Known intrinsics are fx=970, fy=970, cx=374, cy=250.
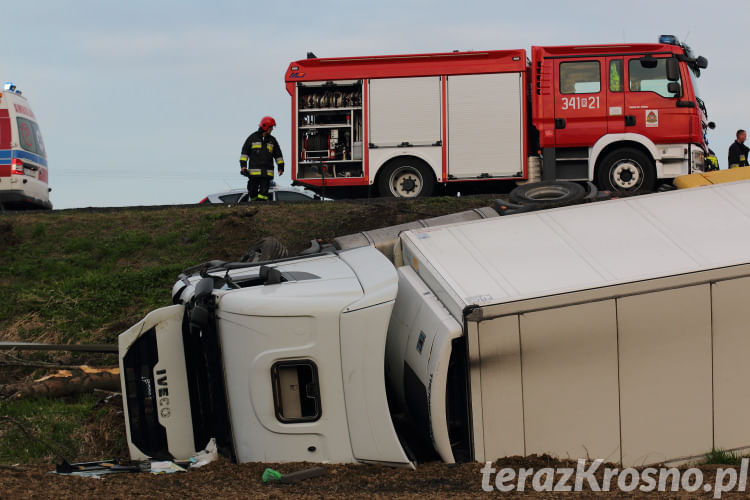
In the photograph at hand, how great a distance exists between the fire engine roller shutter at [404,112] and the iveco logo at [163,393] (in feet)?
30.3

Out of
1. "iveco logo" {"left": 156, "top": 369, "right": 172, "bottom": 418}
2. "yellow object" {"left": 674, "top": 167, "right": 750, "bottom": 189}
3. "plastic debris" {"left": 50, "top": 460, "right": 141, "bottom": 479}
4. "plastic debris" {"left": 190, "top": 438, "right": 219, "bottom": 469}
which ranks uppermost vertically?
"yellow object" {"left": 674, "top": 167, "right": 750, "bottom": 189}

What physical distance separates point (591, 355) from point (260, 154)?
33.8ft

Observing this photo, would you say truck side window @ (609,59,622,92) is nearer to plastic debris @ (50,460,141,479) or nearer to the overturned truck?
the overturned truck

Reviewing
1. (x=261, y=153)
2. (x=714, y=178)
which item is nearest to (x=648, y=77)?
(x=714, y=178)

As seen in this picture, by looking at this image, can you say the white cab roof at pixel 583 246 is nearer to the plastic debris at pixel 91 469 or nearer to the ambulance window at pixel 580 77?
the plastic debris at pixel 91 469

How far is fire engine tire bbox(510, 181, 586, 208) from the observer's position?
861 cm

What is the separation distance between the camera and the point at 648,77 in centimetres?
1466

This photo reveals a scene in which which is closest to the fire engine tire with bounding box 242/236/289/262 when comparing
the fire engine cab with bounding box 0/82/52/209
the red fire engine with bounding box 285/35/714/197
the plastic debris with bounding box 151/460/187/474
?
the plastic debris with bounding box 151/460/187/474

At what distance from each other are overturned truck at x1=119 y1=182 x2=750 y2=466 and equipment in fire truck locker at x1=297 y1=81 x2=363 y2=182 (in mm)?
9230

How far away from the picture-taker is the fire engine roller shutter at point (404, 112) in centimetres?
1559

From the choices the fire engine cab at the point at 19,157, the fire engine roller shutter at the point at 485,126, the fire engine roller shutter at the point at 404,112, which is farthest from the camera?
the fire engine cab at the point at 19,157

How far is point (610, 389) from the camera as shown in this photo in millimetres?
6316

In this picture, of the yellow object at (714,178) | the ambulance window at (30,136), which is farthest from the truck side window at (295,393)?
the ambulance window at (30,136)

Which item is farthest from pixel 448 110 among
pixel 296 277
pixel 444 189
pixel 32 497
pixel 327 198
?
pixel 32 497
